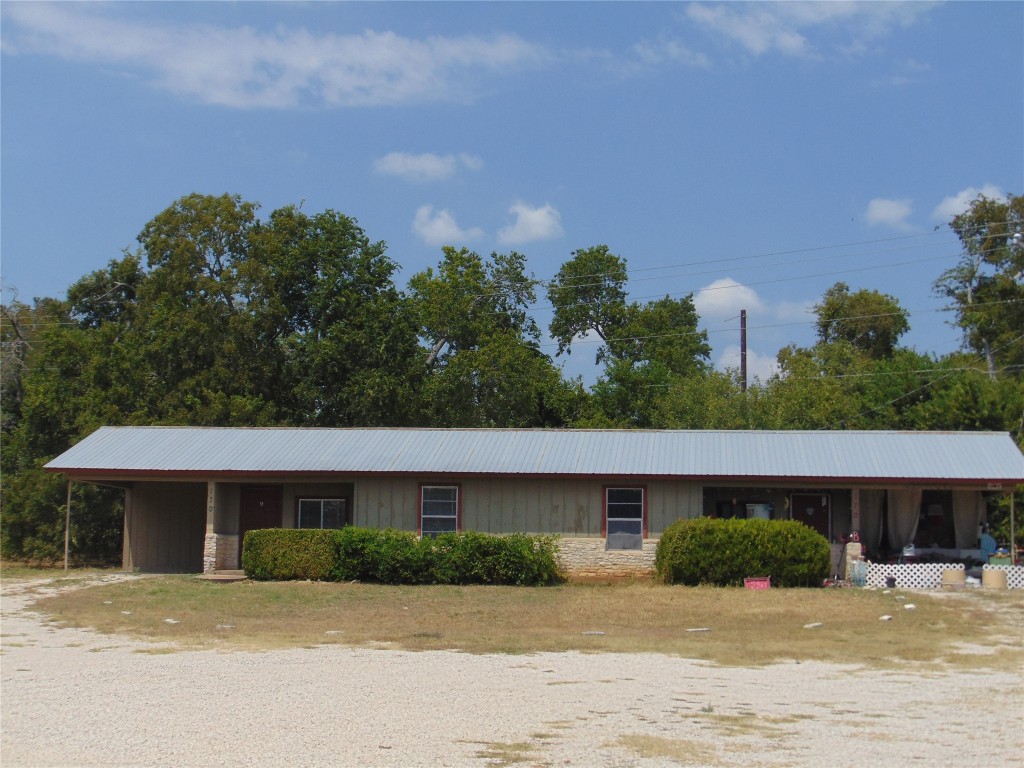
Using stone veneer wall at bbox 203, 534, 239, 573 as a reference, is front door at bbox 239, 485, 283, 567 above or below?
above

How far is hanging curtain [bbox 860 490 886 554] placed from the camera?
995 inches

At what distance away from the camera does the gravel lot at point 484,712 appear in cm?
878

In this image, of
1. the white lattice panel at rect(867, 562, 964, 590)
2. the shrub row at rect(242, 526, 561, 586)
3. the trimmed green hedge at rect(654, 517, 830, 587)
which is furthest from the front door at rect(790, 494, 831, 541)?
the shrub row at rect(242, 526, 561, 586)

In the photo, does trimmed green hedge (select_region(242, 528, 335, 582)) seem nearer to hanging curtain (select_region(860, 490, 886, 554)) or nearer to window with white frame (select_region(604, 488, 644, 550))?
window with white frame (select_region(604, 488, 644, 550))

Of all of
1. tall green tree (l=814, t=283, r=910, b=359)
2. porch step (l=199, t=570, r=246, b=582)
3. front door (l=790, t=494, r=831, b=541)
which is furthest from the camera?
tall green tree (l=814, t=283, r=910, b=359)

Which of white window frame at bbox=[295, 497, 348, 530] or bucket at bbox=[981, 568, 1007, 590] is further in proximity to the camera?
white window frame at bbox=[295, 497, 348, 530]

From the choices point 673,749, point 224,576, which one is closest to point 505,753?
point 673,749

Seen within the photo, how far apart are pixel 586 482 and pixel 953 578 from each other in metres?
7.88

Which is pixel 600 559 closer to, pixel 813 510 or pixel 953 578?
pixel 813 510

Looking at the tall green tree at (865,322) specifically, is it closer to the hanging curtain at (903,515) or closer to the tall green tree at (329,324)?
the tall green tree at (329,324)

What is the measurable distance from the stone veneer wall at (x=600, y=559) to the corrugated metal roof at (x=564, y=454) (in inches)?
63.7

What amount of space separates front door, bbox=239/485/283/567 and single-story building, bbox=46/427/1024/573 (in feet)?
0.11

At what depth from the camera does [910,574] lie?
22438mm

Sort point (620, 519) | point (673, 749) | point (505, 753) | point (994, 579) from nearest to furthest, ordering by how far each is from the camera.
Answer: point (505, 753)
point (673, 749)
point (994, 579)
point (620, 519)
